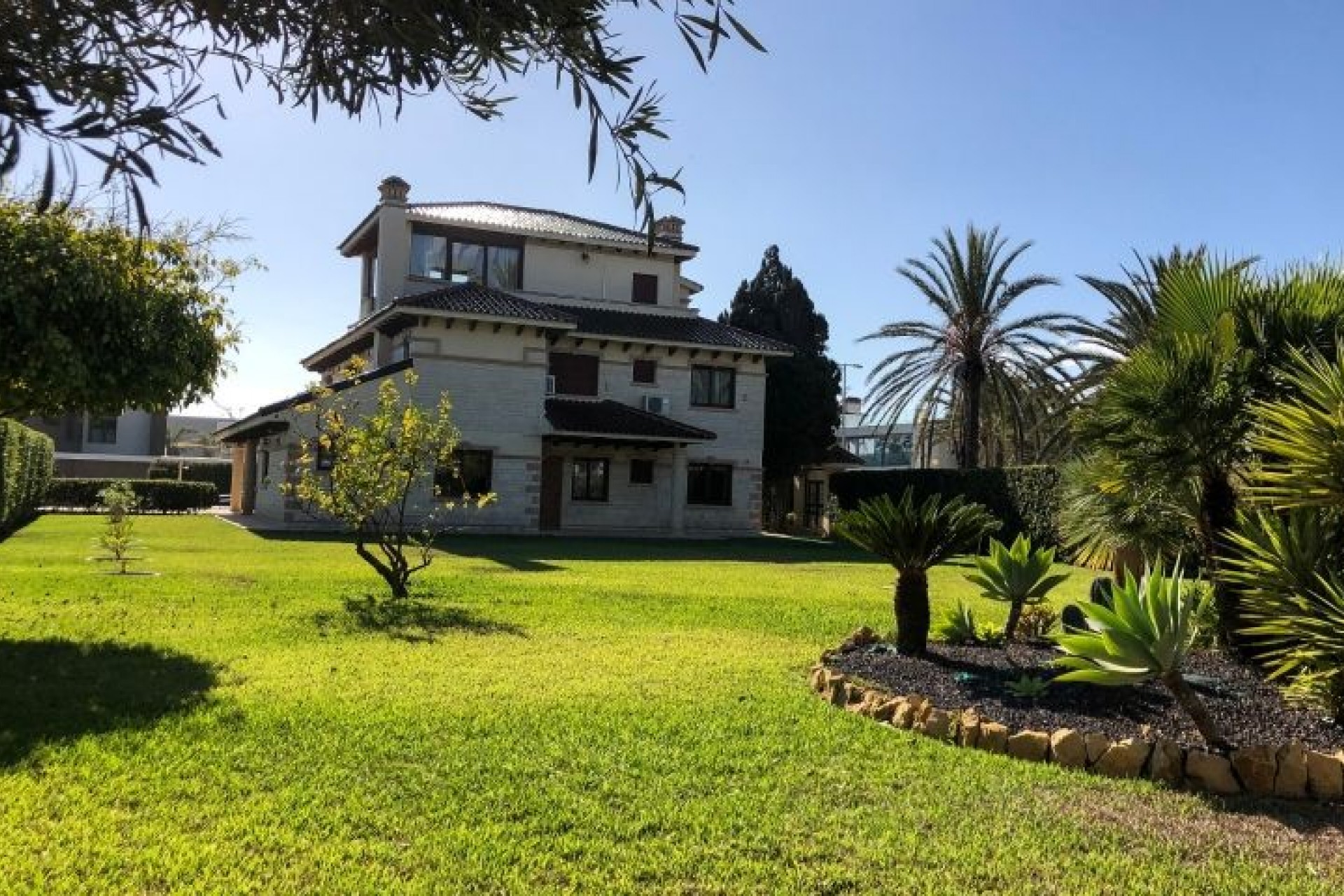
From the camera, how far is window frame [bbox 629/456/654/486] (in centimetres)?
3300

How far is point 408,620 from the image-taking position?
1104cm

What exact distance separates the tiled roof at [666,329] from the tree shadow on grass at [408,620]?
68.0ft

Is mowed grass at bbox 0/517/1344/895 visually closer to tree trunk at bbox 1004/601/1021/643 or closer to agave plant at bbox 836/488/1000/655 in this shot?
agave plant at bbox 836/488/1000/655

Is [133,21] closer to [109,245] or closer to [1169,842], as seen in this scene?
[1169,842]

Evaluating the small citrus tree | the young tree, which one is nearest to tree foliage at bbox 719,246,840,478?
the young tree

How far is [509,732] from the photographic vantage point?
612 cm

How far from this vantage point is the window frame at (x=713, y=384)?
113ft

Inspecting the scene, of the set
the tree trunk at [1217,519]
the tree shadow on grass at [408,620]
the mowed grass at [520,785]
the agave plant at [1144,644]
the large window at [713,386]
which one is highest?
the large window at [713,386]

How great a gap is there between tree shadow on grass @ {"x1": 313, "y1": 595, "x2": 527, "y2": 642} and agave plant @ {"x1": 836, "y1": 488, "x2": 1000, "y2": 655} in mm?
3701

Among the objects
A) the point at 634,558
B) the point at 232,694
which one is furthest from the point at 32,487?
the point at 232,694

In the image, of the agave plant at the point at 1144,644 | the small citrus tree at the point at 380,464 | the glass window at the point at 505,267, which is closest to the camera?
the agave plant at the point at 1144,644

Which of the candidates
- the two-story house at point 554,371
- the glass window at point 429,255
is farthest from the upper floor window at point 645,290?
the glass window at point 429,255

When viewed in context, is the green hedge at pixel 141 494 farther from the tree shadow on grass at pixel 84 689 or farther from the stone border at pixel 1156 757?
the stone border at pixel 1156 757

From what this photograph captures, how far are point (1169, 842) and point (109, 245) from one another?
8783 millimetres
